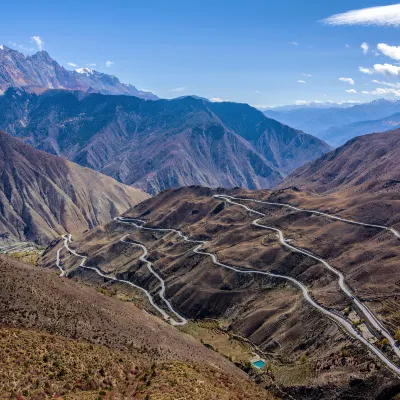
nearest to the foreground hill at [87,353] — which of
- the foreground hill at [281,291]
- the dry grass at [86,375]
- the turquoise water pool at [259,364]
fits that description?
the dry grass at [86,375]

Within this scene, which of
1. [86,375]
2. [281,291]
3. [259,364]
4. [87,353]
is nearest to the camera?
[86,375]

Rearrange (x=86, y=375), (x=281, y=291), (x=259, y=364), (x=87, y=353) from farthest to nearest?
(x=281, y=291) → (x=259, y=364) → (x=87, y=353) → (x=86, y=375)

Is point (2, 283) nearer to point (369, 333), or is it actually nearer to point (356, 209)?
point (369, 333)

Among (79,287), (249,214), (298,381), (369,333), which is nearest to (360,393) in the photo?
(298,381)

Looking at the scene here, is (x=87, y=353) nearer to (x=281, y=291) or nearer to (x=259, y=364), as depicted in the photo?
(x=259, y=364)

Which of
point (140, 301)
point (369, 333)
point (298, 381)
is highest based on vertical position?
point (369, 333)

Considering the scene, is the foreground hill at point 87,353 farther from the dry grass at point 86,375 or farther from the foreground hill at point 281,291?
the foreground hill at point 281,291

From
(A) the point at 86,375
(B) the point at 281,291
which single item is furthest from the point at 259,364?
(A) the point at 86,375
